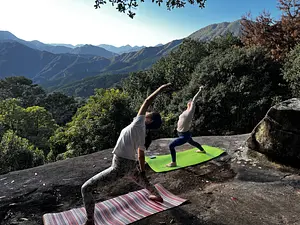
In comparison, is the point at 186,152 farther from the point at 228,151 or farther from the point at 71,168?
the point at 71,168

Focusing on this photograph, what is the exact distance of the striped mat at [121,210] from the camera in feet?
13.4

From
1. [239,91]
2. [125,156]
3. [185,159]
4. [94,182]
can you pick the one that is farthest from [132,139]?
[239,91]

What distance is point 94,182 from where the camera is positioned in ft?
12.4

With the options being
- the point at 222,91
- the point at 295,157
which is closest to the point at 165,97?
the point at 222,91

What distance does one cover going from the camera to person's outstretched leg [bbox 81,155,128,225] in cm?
375

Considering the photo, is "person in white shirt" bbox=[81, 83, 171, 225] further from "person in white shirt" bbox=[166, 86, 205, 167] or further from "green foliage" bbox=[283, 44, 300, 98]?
"green foliage" bbox=[283, 44, 300, 98]

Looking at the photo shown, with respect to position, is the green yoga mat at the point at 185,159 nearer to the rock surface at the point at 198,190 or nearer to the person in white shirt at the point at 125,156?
the rock surface at the point at 198,190

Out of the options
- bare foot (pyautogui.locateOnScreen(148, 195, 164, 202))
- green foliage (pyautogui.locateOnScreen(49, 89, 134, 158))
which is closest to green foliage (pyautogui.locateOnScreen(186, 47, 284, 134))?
green foliage (pyautogui.locateOnScreen(49, 89, 134, 158))

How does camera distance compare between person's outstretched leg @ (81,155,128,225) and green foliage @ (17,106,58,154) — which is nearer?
person's outstretched leg @ (81,155,128,225)

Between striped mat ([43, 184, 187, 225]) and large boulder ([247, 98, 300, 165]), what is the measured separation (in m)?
3.03

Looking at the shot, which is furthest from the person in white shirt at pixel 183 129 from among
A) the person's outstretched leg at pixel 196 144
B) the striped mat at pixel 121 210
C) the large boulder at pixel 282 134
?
the large boulder at pixel 282 134

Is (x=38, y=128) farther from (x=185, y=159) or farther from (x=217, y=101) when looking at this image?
(x=185, y=159)

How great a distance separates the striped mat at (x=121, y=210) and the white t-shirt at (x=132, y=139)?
42.1 inches

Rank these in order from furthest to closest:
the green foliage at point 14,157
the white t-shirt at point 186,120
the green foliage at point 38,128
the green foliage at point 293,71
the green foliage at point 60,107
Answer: the green foliage at point 60,107 → the green foliage at point 38,128 → the green foliage at point 14,157 → the green foliage at point 293,71 → the white t-shirt at point 186,120
